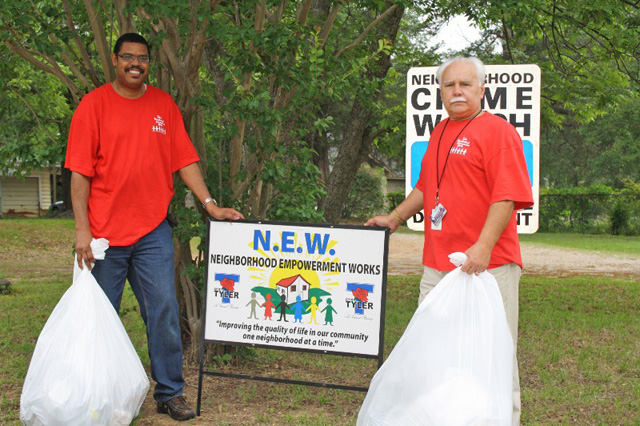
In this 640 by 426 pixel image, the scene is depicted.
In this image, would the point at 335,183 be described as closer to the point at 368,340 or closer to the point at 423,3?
the point at 423,3

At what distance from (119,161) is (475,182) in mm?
1939

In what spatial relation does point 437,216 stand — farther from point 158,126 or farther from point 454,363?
point 158,126

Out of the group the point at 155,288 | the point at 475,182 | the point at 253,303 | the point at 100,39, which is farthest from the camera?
the point at 100,39

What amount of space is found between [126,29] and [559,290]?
8.70 m

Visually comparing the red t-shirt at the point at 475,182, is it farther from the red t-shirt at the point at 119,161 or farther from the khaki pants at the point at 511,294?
the red t-shirt at the point at 119,161

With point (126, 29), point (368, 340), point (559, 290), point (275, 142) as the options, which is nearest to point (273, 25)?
point (275, 142)

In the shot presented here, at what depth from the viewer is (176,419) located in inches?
169

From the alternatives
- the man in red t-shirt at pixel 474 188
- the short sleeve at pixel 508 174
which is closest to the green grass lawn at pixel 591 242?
the man in red t-shirt at pixel 474 188

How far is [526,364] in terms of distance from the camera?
6.17 m

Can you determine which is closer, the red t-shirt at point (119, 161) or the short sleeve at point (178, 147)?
the red t-shirt at point (119, 161)

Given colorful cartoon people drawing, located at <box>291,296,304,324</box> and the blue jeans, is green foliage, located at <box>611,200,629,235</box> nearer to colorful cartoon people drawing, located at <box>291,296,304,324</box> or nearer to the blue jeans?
colorful cartoon people drawing, located at <box>291,296,304,324</box>

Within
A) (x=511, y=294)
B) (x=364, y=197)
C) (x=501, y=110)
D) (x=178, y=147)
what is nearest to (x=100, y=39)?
(x=178, y=147)

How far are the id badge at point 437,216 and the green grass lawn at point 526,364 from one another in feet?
4.99

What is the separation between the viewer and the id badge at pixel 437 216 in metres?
3.55
